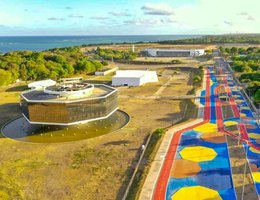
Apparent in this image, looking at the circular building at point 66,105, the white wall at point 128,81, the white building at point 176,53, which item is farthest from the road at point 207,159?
the white building at point 176,53

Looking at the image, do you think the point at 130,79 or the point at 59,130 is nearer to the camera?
the point at 59,130

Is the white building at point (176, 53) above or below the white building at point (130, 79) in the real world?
above

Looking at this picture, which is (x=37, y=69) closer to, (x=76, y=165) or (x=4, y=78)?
(x=4, y=78)

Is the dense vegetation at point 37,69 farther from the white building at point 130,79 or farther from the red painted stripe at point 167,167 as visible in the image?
the red painted stripe at point 167,167

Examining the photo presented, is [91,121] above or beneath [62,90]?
beneath

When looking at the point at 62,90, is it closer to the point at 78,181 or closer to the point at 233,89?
the point at 78,181

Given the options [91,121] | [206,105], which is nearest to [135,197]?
[91,121]

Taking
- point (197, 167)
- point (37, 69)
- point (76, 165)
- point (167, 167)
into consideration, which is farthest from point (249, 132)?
point (37, 69)
